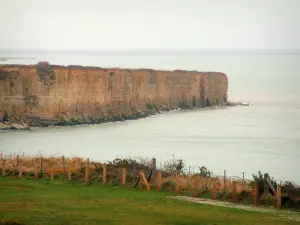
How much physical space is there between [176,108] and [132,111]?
9.79 metres

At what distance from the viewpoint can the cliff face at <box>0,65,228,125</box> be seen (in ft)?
192

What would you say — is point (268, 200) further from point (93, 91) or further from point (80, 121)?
point (93, 91)

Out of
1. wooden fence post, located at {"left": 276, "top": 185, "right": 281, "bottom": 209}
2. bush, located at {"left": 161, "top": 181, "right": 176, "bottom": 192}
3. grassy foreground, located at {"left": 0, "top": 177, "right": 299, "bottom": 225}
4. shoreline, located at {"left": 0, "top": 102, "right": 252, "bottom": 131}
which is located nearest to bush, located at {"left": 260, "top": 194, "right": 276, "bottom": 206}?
wooden fence post, located at {"left": 276, "top": 185, "right": 281, "bottom": 209}

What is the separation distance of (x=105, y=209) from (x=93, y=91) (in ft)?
165

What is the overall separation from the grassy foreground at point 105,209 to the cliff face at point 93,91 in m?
40.7

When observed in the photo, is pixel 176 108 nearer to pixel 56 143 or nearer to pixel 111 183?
pixel 56 143

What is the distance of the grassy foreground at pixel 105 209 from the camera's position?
43.7 feet

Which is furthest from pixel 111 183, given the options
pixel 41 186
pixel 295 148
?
pixel 295 148

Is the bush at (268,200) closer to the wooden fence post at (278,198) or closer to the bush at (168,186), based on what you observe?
the wooden fence post at (278,198)

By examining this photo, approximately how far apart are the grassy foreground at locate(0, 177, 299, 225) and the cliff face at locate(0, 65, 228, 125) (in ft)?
134

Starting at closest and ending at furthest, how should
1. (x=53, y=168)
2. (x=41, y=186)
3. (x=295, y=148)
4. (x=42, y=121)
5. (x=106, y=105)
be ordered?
(x=41, y=186)
(x=53, y=168)
(x=295, y=148)
(x=42, y=121)
(x=106, y=105)

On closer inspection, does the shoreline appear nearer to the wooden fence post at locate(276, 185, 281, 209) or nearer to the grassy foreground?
the grassy foreground

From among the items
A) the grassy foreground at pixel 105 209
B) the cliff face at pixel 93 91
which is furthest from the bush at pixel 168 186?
the cliff face at pixel 93 91

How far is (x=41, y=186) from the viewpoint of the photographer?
18031mm
